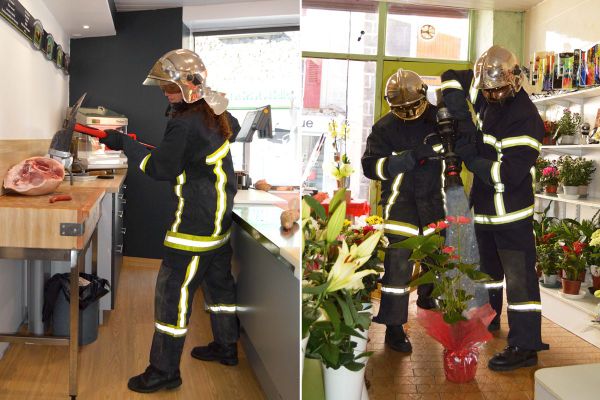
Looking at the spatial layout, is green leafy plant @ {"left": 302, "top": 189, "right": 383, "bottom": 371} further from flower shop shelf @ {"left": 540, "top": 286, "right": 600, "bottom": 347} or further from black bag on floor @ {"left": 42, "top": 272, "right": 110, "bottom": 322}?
black bag on floor @ {"left": 42, "top": 272, "right": 110, "bottom": 322}

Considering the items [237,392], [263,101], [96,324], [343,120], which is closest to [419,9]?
[343,120]

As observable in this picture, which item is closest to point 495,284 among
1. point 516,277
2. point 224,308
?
point 516,277

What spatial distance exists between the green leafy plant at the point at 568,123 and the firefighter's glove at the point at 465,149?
13cm

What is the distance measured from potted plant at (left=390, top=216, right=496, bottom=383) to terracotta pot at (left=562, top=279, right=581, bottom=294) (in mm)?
125

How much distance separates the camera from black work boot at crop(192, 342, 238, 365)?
2.22 meters

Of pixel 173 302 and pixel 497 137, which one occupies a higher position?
pixel 497 137

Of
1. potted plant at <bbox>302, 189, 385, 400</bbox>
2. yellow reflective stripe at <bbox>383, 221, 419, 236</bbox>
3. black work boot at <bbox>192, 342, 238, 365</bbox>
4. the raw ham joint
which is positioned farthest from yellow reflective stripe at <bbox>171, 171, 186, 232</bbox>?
yellow reflective stripe at <bbox>383, 221, 419, 236</bbox>

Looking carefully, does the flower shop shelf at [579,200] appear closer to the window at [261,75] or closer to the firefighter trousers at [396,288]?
the firefighter trousers at [396,288]

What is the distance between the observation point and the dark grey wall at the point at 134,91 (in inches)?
124

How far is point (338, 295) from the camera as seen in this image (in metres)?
0.86

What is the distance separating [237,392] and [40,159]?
1020 mm

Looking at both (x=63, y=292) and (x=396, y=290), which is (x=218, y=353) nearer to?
(x=63, y=292)

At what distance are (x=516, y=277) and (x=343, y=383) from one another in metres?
0.31

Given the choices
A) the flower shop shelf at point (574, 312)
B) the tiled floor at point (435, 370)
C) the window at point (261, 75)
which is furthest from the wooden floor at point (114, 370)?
the flower shop shelf at point (574, 312)
